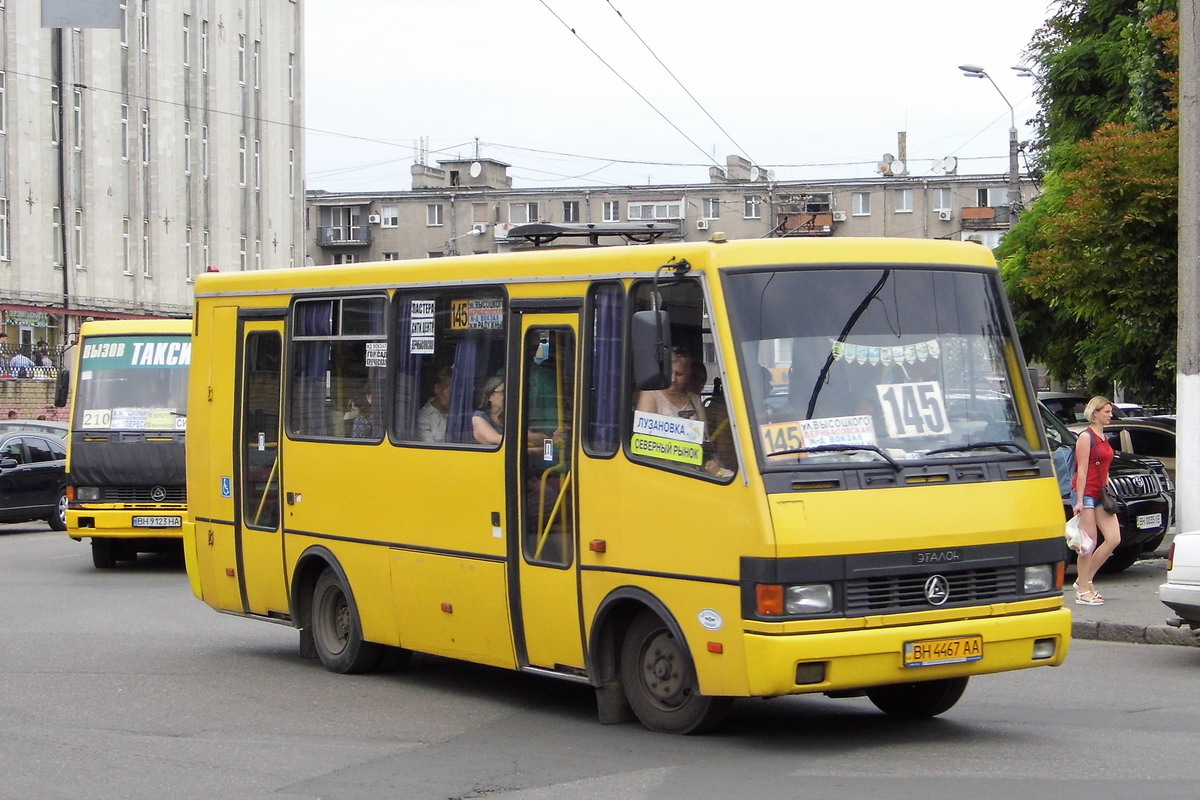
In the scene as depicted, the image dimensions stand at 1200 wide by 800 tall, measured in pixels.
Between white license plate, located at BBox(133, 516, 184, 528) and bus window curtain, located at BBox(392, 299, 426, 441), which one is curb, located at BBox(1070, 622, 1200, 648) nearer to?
bus window curtain, located at BBox(392, 299, 426, 441)

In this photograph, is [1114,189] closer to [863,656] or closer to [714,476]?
[714,476]

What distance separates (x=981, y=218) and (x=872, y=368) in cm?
7873

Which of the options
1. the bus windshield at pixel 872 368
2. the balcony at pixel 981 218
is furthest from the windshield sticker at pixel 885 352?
the balcony at pixel 981 218

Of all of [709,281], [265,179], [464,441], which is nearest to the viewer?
[709,281]

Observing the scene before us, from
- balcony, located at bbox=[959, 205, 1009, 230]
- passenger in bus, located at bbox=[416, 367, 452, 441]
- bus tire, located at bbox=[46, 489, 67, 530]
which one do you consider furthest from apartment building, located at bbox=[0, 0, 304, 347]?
passenger in bus, located at bbox=[416, 367, 452, 441]

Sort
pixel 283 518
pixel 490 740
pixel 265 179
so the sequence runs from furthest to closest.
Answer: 1. pixel 265 179
2. pixel 283 518
3. pixel 490 740

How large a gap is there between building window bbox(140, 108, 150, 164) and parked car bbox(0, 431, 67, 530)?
35.2 m

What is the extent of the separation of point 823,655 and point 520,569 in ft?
7.56

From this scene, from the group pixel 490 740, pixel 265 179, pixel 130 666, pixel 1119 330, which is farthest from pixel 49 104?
pixel 490 740

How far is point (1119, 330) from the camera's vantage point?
22.2 metres

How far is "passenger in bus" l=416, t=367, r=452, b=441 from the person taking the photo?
35.0 ft

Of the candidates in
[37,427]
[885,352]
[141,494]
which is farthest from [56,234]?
[885,352]

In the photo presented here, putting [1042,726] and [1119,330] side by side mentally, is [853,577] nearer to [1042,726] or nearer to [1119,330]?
[1042,726]

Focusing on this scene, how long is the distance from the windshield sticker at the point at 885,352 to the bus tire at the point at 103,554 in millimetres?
14381
